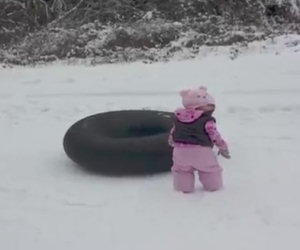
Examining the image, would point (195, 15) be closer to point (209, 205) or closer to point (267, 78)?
point (267, 78)

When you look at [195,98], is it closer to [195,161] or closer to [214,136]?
[214,136]

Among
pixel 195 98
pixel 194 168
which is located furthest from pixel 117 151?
pixel 195 98

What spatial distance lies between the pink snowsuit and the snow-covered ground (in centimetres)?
9

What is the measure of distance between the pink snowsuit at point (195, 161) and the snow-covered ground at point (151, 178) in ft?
0.29

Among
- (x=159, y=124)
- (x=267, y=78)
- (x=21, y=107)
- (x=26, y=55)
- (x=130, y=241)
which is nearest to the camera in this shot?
(x=130, y=241)

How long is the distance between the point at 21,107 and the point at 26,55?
2967 millimetres

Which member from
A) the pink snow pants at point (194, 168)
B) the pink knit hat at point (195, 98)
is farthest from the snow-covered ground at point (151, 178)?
the pink knit hat at point (195, 98)

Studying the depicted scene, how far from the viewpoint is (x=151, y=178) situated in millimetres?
5898

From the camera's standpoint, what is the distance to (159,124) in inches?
255

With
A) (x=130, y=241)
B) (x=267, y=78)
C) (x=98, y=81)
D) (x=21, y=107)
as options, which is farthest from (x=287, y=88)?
(x=130, y=241)

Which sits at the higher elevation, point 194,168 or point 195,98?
point 195,98

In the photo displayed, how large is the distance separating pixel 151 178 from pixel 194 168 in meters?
A: 0.55

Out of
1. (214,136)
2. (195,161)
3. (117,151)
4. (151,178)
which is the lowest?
(151,178)

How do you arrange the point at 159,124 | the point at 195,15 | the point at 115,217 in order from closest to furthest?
the point at 115,217, the point at 159,124, the point at 195,15
